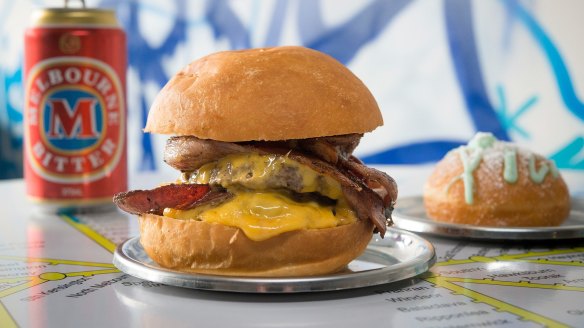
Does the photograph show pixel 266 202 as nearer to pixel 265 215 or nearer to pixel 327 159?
pixel 265 215

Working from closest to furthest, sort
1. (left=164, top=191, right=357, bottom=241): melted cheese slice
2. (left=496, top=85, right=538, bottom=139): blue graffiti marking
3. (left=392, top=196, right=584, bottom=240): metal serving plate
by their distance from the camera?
(left=164, top=191, right=357, bottom=241): melted cheese slice < (left=392, top=196, right=584, bottom=240): metal serving plate < (left=496, top=85, right=538, bottom=139): blue graffiti marking

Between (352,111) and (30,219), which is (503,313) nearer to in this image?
(352,111)

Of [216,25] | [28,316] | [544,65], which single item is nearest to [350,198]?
[28,316]

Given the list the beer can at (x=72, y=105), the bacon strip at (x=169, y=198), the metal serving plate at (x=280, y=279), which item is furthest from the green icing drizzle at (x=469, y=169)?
the beer can at (x=72, y=105)

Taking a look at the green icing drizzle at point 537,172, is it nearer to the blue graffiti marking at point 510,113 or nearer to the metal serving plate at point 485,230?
the metal serving plate at point 485,230

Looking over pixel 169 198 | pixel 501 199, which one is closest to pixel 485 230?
pixel 501 199

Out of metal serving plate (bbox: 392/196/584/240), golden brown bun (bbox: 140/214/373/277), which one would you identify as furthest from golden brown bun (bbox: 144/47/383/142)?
metal serving plate (bbox: 392/196/584/240)

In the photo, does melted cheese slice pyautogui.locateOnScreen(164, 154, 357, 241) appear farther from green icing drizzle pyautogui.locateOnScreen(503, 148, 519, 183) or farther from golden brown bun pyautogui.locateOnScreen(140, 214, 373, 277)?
green icing drizzle pyautogui.locateOnScreen(503, 148, 519, 183)
